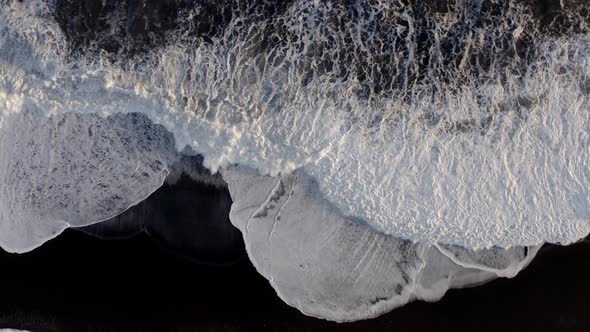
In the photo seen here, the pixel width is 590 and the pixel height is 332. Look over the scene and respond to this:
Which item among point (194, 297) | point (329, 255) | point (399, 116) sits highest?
point (399, 116)

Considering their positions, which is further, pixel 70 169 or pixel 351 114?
pixel 70 169

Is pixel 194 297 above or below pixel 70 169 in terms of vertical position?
below

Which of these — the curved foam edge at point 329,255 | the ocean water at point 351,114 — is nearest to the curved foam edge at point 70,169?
the ocean water at point 351,114

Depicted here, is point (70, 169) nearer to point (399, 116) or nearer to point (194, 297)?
point (194, 297)

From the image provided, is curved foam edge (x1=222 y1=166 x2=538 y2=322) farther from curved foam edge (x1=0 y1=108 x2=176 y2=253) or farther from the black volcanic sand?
curved foam edge (x1=0 y1=108 x2=176 y2=253)

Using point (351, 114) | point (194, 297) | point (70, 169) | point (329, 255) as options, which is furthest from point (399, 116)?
point (70, 169)
